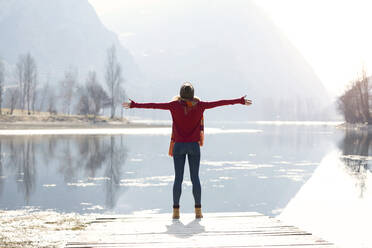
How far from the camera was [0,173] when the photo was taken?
21.9 meters

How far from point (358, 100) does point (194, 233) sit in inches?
3809

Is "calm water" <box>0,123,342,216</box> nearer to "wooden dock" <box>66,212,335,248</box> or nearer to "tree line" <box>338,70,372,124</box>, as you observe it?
"wooden dock" <box>66,212,335,248</box>

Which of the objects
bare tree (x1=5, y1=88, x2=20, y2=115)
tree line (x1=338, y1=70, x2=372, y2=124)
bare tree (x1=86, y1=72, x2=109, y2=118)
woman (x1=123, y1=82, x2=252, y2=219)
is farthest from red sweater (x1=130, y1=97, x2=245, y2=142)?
bare tree (x1=86, y1=72, x2=109, y2=118)

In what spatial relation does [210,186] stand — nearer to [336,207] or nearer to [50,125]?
[336,207]

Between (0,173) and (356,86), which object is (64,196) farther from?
(356,86)

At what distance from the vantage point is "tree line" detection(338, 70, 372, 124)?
92.4 metres

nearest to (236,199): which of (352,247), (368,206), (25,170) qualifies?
(368,206)

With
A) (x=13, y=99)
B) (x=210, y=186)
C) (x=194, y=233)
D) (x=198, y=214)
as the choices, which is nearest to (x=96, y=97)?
(x=13, y=99)

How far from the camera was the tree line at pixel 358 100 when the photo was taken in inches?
3637

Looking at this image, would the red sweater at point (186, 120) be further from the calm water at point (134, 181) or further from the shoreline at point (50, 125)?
the shoreline at point (50, 125)

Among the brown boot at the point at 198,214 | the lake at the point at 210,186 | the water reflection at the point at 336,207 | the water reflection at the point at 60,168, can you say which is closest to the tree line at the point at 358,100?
the lake at the point at 210,186

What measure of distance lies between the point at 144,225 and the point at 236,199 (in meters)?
9.76

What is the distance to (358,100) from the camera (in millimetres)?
94812

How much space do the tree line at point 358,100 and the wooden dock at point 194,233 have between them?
92.8 m
